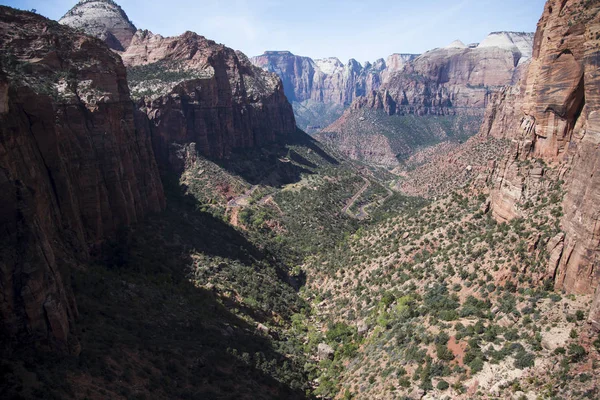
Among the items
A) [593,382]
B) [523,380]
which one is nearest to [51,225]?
[523,380]

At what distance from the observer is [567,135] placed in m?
41.9

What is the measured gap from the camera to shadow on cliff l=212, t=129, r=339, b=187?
110188 millimetres

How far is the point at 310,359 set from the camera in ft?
161

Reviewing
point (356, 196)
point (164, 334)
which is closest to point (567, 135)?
point (164, 334)

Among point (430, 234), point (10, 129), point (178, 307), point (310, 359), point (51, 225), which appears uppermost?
point (10, 129)

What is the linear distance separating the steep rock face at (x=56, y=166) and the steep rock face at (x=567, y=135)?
37.7 metres

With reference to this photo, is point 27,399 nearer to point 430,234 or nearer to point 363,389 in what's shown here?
point 363,389

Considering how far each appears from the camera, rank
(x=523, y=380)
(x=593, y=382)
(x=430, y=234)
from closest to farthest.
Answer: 1. (x=593, y=382)
2. (x=523, y=380)
3. (x=430, y=234)

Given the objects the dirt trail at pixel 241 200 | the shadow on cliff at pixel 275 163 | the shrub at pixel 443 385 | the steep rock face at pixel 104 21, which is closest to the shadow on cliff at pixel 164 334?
the shrub at pixel 443 385

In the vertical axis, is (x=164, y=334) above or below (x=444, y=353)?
below

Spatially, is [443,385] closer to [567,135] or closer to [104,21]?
[567,135]

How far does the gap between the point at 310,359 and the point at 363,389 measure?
41.2ft

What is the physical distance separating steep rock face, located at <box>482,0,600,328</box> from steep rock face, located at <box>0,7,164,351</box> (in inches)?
1485

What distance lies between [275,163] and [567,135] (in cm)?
8863
